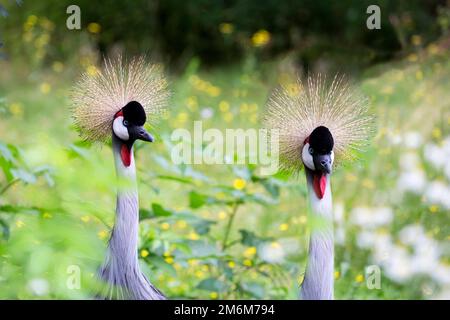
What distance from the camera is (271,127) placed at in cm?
173

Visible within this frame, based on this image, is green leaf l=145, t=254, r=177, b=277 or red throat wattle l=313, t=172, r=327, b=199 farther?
green leaf l=145, t=254, r=177, b=277

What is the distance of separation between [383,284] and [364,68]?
2334 millimetres

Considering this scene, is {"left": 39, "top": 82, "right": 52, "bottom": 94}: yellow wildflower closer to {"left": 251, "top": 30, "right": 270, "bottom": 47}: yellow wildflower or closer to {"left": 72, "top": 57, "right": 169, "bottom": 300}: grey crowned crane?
{"left": 251, "top": 30, "right": 270, "bottom": 47}: yellow wildflower

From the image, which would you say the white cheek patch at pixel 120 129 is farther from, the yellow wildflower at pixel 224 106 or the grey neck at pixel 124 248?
the yellow wildflower at pixel 224 106

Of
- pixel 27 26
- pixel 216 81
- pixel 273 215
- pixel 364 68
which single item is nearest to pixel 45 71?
pixel 27 26

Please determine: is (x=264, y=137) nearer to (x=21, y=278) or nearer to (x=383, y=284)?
(x=21, y=278)

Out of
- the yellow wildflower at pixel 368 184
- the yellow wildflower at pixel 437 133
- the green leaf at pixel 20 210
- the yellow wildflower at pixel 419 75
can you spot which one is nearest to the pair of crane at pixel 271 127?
the green leaf at pixel 20 210

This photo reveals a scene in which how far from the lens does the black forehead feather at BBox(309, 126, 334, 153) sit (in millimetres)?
1609

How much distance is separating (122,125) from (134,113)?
42 mm

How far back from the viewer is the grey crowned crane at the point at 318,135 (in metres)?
1.65

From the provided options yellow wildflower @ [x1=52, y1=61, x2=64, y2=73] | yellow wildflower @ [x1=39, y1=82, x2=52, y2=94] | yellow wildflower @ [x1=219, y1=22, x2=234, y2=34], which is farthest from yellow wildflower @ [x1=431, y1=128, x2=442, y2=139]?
yellow wildflower @ [x1=219, y1=22, x2=234, y2=34]

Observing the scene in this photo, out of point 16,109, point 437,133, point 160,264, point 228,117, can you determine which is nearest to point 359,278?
point 160,264

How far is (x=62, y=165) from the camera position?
1723 millimetres

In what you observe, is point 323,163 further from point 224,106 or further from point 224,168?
point 224,106
